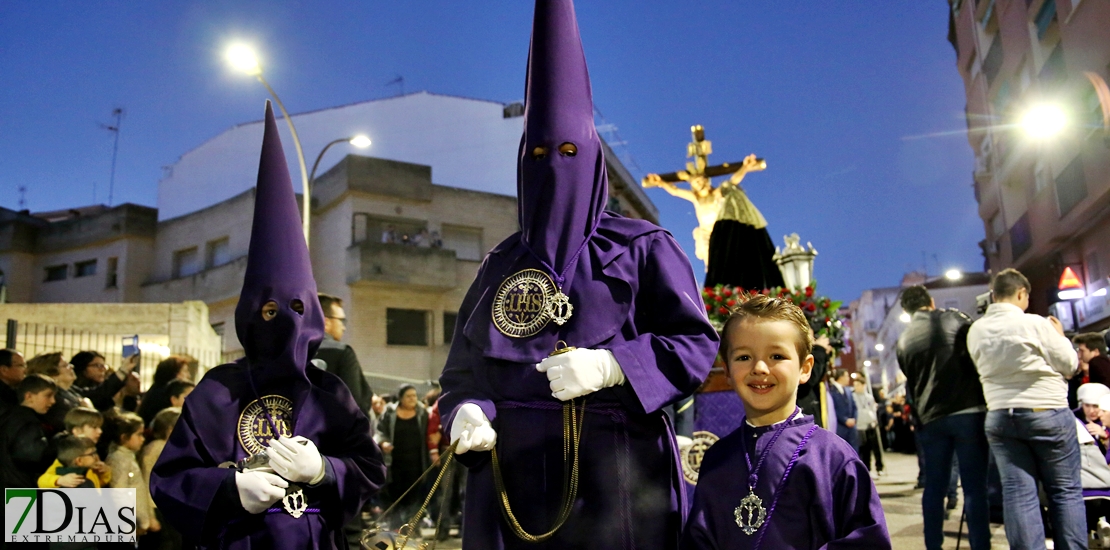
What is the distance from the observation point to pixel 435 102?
29984 millimetres

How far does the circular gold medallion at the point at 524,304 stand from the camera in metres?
2.73

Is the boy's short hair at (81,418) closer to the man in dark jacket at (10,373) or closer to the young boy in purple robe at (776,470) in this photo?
the man in dark jacket at (10,373)

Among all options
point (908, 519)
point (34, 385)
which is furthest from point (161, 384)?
point (908, 519)

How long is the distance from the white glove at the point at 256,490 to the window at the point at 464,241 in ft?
82.4

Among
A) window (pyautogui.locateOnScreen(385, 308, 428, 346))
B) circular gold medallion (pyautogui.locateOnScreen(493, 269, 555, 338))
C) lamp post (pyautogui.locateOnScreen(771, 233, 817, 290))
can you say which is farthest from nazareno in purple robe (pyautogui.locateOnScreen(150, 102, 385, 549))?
window (pyautogui.locateOnScreen(385, 308, 428, 346))

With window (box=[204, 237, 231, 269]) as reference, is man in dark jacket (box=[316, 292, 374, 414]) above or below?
below

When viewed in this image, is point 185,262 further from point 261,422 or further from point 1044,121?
point 261,422

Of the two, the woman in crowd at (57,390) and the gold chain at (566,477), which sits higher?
the woman in crowd at (57,390)

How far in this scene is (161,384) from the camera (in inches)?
296

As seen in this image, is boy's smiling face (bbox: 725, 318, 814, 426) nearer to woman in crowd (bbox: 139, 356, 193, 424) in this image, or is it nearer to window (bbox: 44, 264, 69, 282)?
woman in crowd (bbox: 139, 356, 193, 424)

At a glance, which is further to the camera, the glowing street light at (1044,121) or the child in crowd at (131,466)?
the glowing street light at (1044,121)

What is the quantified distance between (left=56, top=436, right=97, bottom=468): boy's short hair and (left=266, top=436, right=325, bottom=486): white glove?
321 cm

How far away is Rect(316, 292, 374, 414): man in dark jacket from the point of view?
5.97 m

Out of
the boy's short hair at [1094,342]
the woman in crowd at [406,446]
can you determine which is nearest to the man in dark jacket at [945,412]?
the boy's short hair at [1094,342]
